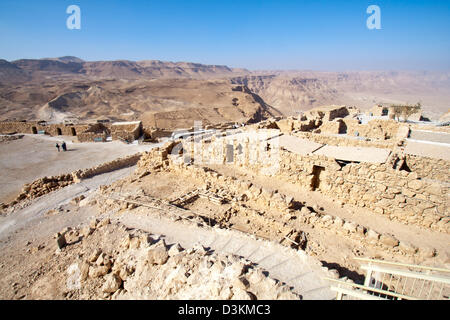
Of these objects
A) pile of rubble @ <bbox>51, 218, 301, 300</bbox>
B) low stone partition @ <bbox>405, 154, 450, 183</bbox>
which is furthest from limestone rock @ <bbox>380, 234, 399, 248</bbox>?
low stone partition @ <bbox>405, 154, 450, 183</bbox>

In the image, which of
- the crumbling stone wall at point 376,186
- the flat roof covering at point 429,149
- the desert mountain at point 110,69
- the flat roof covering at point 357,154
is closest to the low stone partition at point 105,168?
the crumbling stone wall at point 376,186

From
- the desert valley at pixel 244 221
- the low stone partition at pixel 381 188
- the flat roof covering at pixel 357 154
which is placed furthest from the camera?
the flat roof covering at pixel 357 154

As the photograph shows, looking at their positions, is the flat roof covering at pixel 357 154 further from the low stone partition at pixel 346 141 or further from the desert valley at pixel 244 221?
the low stone partition at pixel 346 141

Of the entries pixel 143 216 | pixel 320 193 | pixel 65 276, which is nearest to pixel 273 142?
pixel 320 193

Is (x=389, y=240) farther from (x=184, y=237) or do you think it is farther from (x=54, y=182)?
(x=54, y=182)

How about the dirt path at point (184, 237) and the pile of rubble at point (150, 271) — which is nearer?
the pile of rubble at point (150, 271)
